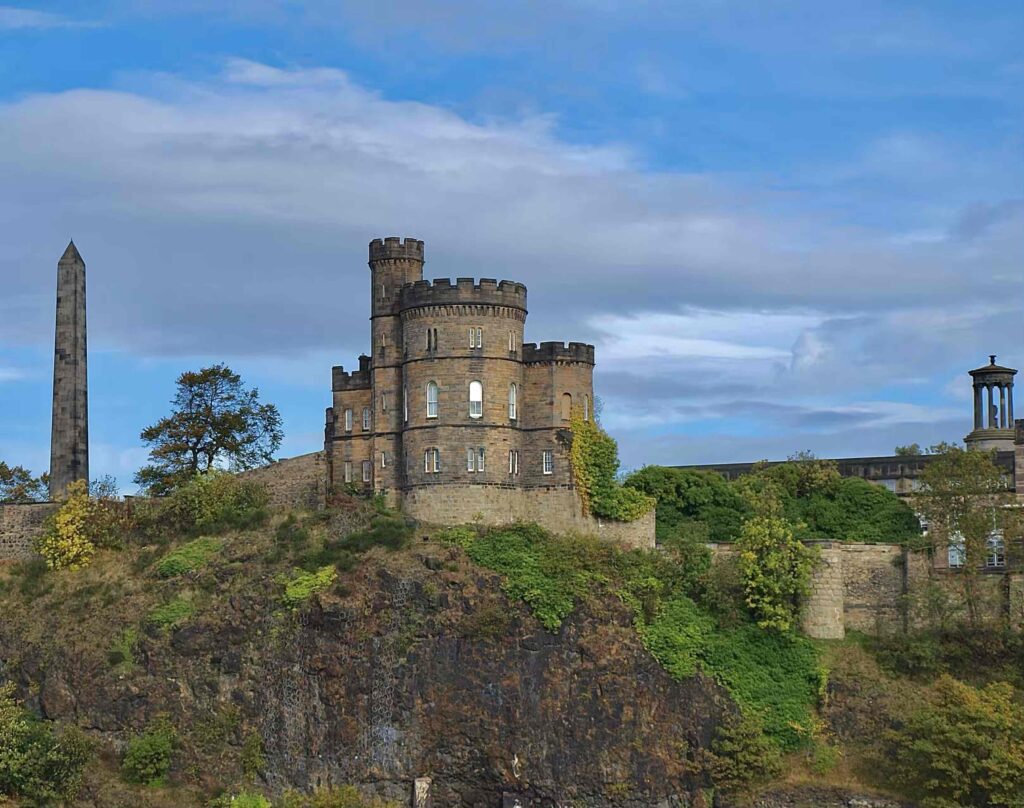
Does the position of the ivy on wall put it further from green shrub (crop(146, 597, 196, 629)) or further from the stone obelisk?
the stone obelisk

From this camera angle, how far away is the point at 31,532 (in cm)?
7869

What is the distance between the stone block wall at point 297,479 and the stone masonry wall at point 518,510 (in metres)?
5.33

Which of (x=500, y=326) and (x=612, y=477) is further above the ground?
(x=500, y=326)

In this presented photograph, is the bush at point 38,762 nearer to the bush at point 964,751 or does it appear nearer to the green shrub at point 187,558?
the green shrub at point 187,558

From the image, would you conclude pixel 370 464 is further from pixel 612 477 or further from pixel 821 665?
pixel 821 665

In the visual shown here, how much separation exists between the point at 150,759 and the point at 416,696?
33.4 ft

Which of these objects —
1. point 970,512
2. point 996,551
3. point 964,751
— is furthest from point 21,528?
point 996,551

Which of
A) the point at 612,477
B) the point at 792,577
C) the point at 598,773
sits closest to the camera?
the point at 598,773

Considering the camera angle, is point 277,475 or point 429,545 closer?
point 429,545

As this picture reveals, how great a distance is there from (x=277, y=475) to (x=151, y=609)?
984 centimetres

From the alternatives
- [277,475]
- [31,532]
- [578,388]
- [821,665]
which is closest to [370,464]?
[277,475]

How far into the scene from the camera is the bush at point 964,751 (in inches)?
2515

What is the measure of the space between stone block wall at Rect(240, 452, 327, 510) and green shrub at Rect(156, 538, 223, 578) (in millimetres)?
4707

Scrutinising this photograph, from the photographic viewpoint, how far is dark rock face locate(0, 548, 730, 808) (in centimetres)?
6762
